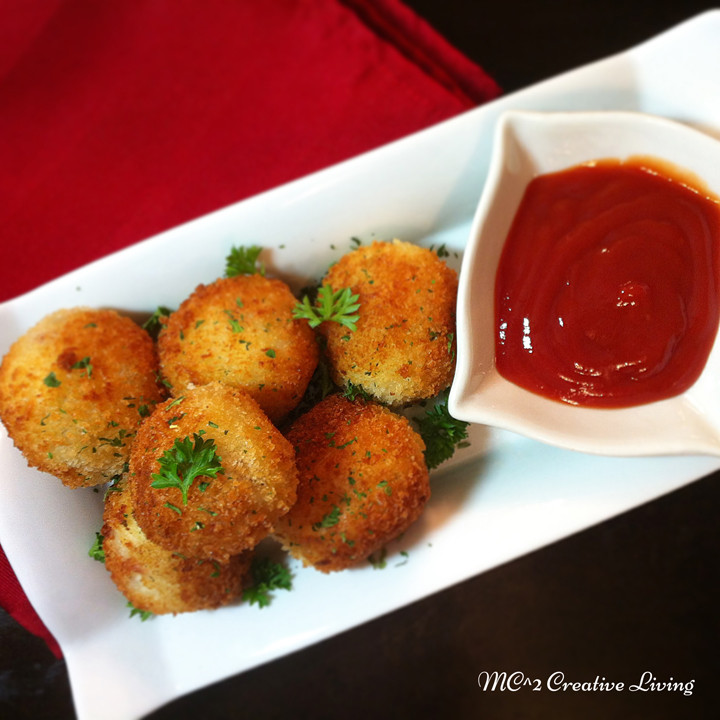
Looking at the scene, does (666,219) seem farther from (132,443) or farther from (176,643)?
(176,643)

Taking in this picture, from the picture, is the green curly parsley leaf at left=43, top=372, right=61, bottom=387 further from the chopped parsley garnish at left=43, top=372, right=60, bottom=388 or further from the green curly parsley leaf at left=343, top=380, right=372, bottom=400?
the green curly parsley leaf at left=343, top=380, right=372, bottom=400

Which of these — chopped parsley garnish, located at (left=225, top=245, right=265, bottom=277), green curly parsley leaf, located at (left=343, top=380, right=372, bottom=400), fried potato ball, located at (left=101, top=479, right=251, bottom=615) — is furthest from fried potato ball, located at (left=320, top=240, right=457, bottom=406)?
fried potato ball, located at (left=101, top=479, right=251, bottom=615)

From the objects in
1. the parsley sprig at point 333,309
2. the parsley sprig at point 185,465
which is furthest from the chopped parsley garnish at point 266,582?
the parsley sprig at point 333,309

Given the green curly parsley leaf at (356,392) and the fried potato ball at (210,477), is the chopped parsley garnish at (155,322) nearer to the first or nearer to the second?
the fried potato ball at (210,477)

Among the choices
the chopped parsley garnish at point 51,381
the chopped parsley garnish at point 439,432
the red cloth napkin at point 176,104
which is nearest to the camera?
the chopped parsley garnish at point 51,381

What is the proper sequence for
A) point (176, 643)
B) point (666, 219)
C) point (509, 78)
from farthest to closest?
1. point (509, 78)
2. point (176, 643)
3. point (666, 219)

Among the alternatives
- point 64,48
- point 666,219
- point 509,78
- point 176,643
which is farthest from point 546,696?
point 64,48
